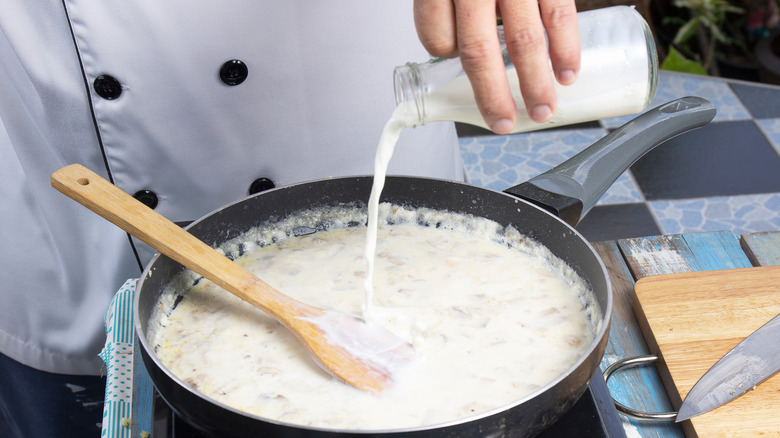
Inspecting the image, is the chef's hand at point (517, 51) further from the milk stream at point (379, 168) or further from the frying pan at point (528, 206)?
the frying pan at point (528, 206)

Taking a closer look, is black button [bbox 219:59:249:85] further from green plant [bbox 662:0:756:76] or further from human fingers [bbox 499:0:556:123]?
green plant [bbox 662:0:756:76]

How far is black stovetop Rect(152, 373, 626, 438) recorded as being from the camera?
78cm

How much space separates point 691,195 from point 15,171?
6.54 feet

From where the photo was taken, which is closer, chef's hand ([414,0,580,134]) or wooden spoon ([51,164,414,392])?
chef's hand ([414,0,580,134])

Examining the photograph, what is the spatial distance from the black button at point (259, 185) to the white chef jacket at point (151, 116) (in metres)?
0.01

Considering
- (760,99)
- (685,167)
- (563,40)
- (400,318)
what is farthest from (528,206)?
(760,99)

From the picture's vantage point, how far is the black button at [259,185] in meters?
1.27

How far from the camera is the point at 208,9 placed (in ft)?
3.68

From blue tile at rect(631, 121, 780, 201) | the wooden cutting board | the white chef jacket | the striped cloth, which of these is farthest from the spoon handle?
blue tile at rect(631, 121, 780, 201)

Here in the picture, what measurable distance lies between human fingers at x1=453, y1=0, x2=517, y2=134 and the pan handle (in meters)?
0.32

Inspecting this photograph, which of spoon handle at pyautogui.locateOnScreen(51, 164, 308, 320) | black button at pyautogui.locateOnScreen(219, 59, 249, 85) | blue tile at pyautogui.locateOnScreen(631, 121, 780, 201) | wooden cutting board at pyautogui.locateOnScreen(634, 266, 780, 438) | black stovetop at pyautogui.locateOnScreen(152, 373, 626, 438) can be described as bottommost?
blue tile at pyautogui.locateOnScreen(631, 121, 780, 201)

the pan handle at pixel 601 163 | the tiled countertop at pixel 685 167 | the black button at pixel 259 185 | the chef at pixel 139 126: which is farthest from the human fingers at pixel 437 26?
the tiled countertop at pixel 685 167

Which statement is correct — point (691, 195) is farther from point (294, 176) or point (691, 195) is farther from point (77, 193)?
point (77, 193)

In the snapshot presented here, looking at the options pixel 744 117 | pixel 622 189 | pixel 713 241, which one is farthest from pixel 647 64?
pixel 744 117
